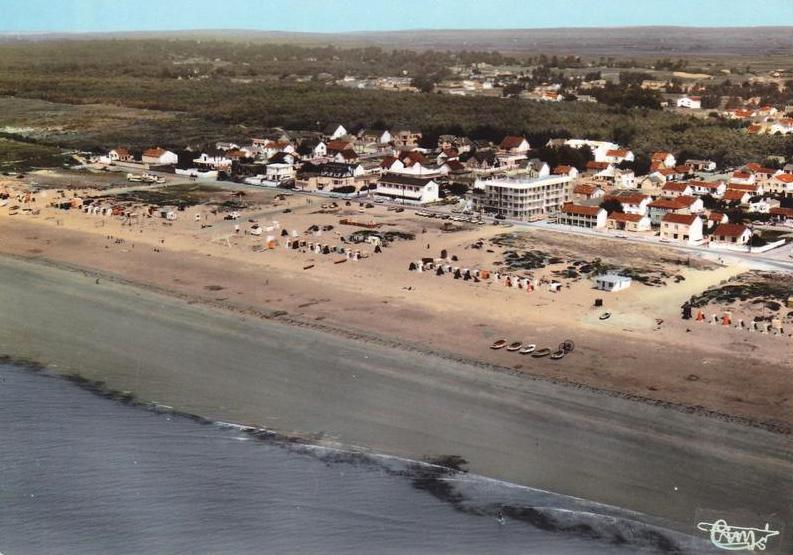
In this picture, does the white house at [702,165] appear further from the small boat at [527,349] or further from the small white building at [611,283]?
the small boat at [527,349]

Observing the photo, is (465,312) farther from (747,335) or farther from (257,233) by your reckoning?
(257,233)

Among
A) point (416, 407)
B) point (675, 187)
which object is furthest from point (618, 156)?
point (416, 407)

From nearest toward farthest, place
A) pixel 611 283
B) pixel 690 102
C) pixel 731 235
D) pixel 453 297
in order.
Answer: pixel 453 297 < pixel 611 283 < pixel 731 235 < pixel 690 102

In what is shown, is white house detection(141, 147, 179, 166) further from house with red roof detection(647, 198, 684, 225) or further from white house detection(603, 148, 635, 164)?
house with red roof detection(647, 198, 684, 225)

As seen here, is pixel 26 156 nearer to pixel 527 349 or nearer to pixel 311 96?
pixel 311 96

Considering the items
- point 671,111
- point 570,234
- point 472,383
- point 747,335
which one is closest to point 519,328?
point 472,383

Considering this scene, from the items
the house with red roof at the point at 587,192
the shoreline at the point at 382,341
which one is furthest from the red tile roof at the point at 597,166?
the shoreline at the point at 382,341
